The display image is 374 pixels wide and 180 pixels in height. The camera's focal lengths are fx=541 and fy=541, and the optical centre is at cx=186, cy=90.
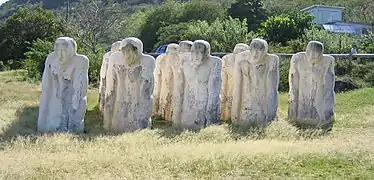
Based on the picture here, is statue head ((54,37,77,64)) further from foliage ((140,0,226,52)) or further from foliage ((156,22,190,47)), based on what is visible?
foliage ((140,0,226,52))

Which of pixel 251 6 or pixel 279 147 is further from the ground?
pixel 251 6

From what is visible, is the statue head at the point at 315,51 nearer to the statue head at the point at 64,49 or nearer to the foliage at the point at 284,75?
the statue head at the point at 64,49

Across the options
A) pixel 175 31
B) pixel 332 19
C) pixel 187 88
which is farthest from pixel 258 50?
pixel 332 19

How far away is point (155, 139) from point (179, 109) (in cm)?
161

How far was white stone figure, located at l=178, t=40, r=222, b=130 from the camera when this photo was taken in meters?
9.95

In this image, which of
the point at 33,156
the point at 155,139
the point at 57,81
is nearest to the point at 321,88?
the point at 155,139

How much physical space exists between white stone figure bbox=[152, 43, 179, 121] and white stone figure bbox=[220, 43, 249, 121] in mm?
1157

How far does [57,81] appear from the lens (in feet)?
31.5

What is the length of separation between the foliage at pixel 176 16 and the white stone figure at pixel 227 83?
3026cm

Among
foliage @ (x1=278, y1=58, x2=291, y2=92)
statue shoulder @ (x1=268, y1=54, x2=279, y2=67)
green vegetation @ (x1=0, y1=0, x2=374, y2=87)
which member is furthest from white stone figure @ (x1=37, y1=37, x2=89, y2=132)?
foliage @ (x1=278, y1=58, x2=291, y2=92)

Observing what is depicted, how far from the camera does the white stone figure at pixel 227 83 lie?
11.2m

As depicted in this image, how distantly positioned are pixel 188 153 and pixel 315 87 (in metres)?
4.42

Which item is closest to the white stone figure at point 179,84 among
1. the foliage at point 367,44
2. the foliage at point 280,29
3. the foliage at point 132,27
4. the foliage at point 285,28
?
the foliage at point 367,44

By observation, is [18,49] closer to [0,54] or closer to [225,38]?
[0,54]
